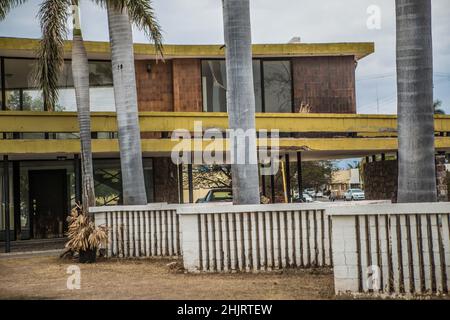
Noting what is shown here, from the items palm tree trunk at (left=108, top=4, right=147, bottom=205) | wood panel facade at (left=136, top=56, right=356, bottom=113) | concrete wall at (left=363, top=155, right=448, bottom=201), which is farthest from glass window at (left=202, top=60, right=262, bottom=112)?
palm tree trunk at (left=108, top=4, right=147, bottom=205)

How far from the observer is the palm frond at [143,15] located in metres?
14.8

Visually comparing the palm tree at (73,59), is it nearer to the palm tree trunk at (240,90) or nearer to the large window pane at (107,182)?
the palm tree trunk at (240,90)

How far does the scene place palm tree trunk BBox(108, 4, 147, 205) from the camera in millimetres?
14820

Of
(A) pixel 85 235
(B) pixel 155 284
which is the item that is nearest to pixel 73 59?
(A) pixel 85 235

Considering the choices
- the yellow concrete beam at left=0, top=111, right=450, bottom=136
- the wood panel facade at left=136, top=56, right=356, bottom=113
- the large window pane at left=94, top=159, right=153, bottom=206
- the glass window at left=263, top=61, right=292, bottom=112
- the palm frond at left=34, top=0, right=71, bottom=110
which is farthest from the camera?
the glass window at left=263, top=61, right=292, bottom=112

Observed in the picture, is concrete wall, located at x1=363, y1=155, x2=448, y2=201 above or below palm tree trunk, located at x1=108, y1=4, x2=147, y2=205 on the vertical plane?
below

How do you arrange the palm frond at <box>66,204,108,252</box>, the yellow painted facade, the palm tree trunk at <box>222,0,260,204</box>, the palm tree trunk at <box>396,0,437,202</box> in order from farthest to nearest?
the yellow painted facade → the palm frond at <box>66,204,108,252</box> → the palm tree trunk at <box>222,0,260,204</box> → the palm tree trunk at <box>396,0,437,202</box>

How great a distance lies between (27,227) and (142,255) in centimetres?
881

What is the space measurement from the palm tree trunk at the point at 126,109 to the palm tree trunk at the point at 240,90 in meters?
3.85

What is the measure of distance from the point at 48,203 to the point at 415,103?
52.6 feet

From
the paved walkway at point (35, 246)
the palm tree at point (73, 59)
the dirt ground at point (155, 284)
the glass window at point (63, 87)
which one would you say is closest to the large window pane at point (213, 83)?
the glass window at point (63, 87)

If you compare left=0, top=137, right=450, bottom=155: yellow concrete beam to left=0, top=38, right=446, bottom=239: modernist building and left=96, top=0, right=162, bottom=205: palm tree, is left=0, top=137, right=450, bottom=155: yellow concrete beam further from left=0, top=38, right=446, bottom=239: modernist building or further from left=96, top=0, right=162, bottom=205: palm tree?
left=96, top=0, right=162, bottom=205: palm tree
